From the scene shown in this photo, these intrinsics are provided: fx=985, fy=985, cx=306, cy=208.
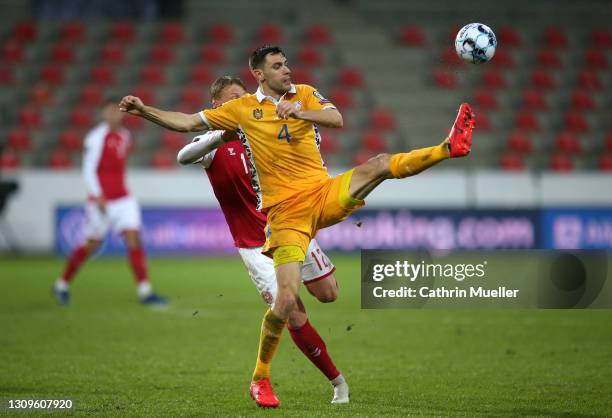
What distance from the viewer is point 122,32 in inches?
1017

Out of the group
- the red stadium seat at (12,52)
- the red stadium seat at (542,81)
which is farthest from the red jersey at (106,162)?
the red stadium seat at (542,81)

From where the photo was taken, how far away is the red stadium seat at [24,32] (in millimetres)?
25422

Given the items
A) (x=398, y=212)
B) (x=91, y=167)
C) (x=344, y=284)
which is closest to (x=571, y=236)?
(x=398, y=212)

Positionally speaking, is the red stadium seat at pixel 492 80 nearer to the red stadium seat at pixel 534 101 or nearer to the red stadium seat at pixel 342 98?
the red stadium seat at pixel 534 101

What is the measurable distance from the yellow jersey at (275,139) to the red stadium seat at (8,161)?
15.4 metres

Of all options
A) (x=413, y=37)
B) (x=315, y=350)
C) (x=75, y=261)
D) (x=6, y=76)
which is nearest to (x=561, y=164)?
(x=413, y=37)

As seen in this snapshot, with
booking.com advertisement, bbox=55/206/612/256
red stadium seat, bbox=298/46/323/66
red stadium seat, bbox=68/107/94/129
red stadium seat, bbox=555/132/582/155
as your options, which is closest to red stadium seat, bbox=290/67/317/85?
red stadium seat, bbox=298/46/323/66

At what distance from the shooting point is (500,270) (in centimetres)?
772

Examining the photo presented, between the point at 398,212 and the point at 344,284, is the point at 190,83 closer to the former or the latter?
the point at 398,212

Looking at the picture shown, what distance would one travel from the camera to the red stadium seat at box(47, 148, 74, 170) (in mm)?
21641

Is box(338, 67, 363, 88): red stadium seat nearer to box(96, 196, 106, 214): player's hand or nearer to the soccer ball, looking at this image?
box(96, 196, 106, 214): player's hand

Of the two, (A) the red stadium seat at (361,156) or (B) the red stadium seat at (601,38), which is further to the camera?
(B) the red stadium seat at (601,38)

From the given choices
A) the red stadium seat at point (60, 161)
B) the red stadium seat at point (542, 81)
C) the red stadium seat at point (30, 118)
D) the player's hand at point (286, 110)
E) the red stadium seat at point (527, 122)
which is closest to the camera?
the player's hand at point (286, 110)

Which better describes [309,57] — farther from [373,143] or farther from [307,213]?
[307,213]
